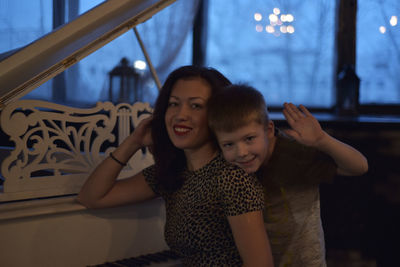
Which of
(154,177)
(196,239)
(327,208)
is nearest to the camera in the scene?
(196,239)

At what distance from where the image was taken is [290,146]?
46.5 inches

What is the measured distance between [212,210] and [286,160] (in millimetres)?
265

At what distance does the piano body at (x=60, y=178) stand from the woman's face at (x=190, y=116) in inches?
11.6

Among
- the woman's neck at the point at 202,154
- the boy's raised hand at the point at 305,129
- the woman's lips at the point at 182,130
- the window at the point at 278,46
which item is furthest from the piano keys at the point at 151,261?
the window at the point at 278,46

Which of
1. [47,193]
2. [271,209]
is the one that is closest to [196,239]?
[271,209]

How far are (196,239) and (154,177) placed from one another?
1.03 feet

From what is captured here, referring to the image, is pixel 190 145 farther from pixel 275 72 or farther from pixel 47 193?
pixel 275 72

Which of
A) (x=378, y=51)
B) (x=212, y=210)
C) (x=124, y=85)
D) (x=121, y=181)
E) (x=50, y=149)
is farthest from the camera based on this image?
(x=378, y=51)

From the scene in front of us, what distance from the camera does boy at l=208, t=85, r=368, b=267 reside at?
3.51 feet

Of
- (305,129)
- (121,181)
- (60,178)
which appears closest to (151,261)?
(121,181)

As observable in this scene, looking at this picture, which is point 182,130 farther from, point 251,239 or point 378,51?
point 378,51

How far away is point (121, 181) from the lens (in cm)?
142

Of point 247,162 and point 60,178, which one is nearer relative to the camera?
point 247,162

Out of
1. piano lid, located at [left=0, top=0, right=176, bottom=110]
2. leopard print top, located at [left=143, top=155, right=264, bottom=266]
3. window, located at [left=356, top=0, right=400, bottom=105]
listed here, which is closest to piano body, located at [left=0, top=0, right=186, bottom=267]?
piano lid, located at [left=0, top=0, right=176, bottom=110]
